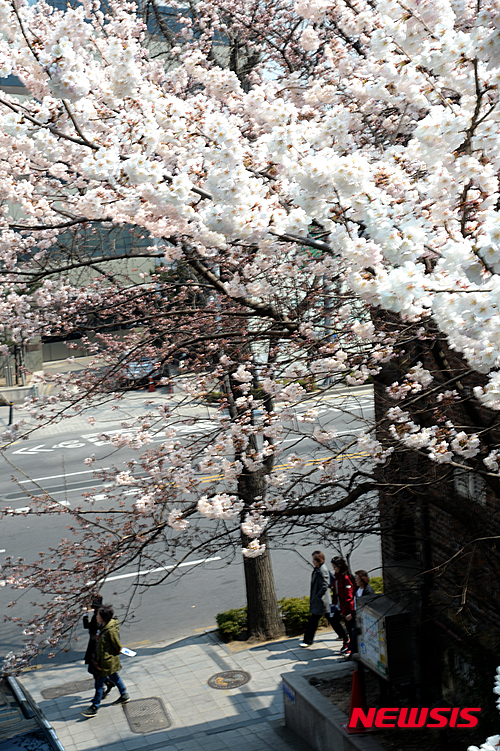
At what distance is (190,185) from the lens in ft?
14.5

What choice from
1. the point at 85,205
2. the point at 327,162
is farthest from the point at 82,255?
the point at 327,162

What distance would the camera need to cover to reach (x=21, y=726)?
6.59 meters

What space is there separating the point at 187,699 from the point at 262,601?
1.88 m

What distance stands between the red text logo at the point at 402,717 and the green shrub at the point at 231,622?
3671mm

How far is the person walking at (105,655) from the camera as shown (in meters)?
9.26

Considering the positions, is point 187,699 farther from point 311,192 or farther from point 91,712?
point 311,192

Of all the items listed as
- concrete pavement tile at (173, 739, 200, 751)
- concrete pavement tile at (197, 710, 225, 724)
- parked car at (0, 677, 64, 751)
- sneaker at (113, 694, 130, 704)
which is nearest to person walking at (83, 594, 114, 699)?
sneaker at (113, 694, 130, 704)

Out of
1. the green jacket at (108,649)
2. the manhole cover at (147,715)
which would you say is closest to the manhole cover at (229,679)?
the manhole cover at (147,715)

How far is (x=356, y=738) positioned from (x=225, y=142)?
238 inches

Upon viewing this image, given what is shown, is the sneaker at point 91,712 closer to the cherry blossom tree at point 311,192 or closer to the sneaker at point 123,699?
the sneaker at point 123,699

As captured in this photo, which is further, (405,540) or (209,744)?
(405,540)

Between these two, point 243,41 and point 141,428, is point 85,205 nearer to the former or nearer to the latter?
point 141,428

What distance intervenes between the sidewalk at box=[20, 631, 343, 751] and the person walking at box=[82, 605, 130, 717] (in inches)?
8.8

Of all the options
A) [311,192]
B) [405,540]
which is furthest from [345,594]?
[311,192]
